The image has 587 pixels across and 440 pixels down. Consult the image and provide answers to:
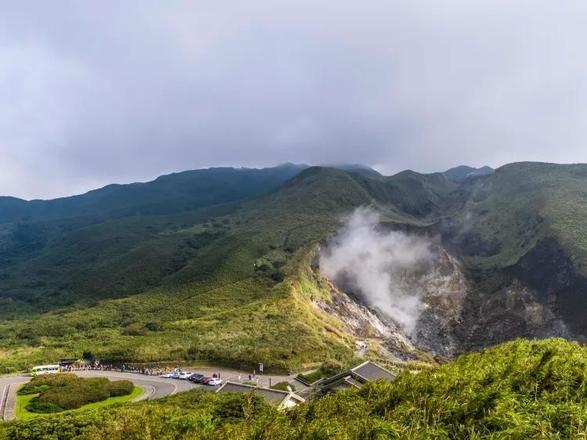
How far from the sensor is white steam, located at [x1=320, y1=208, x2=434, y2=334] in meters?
99.6

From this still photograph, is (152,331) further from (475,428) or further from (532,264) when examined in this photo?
(532,264)

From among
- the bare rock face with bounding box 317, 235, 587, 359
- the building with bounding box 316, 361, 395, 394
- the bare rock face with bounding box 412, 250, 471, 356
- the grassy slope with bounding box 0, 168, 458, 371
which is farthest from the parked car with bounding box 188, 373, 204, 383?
the bare rock face with bounding box 412, 250, 471, 356

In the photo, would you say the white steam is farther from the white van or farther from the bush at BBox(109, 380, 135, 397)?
the bush at BBox(109, 380, 135, 397)

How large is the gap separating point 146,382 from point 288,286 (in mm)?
36392

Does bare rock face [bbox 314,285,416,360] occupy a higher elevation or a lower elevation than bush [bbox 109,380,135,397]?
lower

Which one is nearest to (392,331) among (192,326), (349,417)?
(192,326)

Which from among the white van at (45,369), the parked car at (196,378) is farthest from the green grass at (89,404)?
the white van at (45,369)

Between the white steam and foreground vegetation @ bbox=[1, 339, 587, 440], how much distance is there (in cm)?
7904

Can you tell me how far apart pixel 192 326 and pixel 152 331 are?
5.92 metres

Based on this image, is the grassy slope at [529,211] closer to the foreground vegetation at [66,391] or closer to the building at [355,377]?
A: the building at [355,377]

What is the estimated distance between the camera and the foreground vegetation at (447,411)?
12.9 meters

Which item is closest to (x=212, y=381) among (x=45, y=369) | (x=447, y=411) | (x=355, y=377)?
(x=355, y=377)

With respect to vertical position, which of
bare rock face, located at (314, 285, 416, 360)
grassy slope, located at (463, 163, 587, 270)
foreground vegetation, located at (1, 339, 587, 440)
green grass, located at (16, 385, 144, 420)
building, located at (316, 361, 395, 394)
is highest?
grassy slope, located at (463, 163, 587, 270)

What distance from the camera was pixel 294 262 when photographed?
94438 mm
